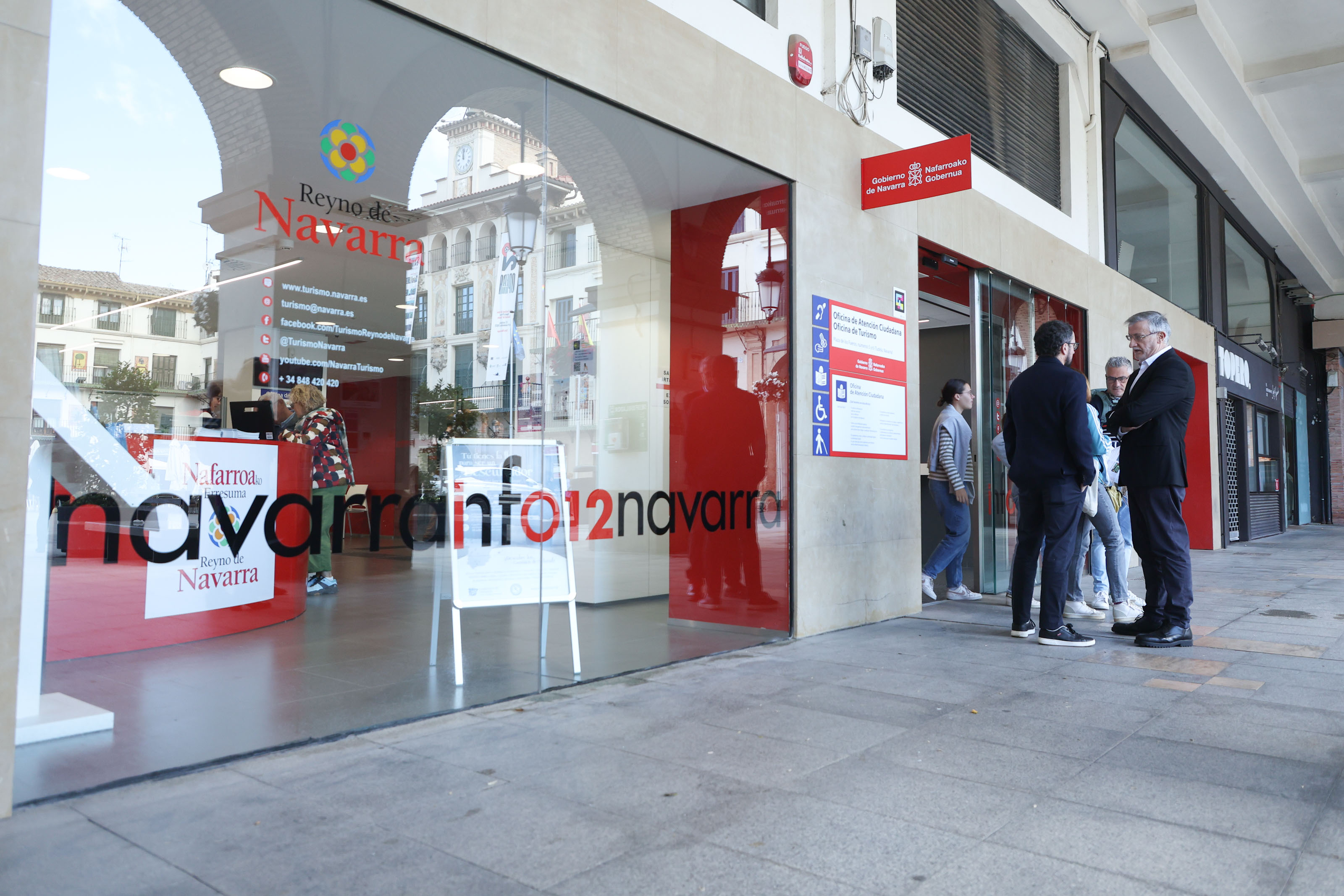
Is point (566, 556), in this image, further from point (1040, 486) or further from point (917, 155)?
point (917, 155)

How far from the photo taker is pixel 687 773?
2824mm

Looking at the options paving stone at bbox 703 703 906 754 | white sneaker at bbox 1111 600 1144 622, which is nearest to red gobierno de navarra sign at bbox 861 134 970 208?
white sneaker at bbox 1111 600 1144 622

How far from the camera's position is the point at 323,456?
472cm

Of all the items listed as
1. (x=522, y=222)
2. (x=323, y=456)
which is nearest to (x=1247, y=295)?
(x=522, y=222)

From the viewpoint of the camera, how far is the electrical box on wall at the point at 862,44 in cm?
617

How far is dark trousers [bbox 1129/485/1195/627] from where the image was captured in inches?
196

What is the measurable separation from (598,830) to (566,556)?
2.12 m

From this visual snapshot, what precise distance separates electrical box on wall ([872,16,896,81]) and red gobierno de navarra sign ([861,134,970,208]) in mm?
645

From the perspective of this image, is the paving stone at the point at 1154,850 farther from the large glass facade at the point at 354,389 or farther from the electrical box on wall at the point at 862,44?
the electrical box on wall at the point at 862,44

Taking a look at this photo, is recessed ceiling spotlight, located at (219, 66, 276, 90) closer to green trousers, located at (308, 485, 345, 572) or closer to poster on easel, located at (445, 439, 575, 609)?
green trousers, located at (308, 485, 345, 572)

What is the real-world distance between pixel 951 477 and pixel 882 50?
308 centimetres

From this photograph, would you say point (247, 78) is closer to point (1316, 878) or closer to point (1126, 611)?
point (1316, 878)

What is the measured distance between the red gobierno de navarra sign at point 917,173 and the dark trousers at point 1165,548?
6.77 ft

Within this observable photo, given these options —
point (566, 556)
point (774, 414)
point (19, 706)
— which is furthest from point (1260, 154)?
point (19, 706)
